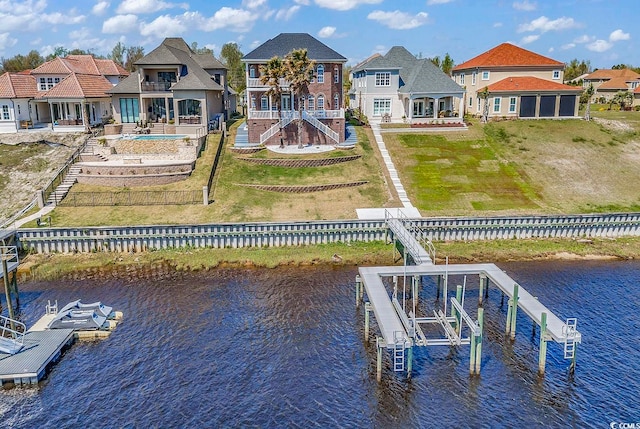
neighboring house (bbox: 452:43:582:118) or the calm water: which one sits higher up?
neighboring house (bbox: 452:43:582:118)

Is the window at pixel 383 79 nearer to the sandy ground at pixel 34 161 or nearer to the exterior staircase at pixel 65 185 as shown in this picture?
the sandy ground at pixel 34 161

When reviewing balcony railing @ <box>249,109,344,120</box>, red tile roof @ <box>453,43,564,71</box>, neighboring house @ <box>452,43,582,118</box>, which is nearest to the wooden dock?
balcony railing @ <box>249,109,344,120</box>

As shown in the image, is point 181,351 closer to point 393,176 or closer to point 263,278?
point 263,278

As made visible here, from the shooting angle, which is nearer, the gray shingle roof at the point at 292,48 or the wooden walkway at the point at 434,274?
the wooden walkway at the point at 434,274

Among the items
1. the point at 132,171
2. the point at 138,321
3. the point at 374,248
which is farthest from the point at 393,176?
the point at 138,321

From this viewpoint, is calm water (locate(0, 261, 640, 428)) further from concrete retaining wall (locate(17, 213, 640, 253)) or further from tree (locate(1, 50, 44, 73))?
tree (locate(1, 50, 44, 73))

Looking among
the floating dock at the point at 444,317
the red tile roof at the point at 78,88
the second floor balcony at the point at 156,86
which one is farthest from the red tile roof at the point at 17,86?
the floating dock at the point at 444,317

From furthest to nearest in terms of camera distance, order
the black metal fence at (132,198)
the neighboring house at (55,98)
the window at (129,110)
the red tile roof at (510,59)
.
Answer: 1. the red tile roof at (510,59)
2. the window at (129,110)
3. the neighboring house at (55,98)
4. the black metal fence at (132,198)
